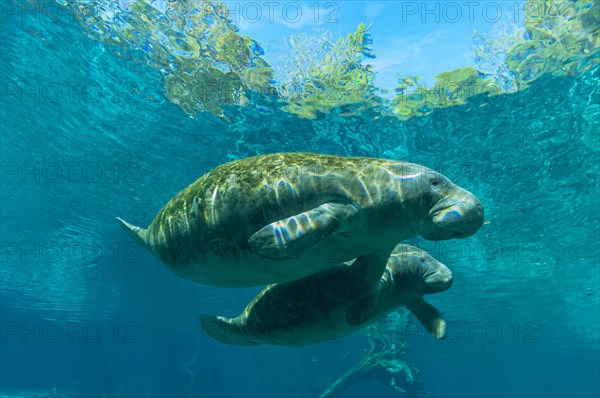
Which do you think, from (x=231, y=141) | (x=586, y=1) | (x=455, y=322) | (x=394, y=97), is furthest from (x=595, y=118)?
(x=455, y=322)

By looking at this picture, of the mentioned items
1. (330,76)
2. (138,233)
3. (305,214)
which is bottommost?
(305,214)

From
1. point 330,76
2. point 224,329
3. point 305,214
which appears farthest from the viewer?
point 330,76

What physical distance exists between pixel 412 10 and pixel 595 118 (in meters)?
6.31

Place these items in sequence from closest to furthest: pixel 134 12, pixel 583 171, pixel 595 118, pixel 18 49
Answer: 1. pixel 134 12
2. pixel 18 49
3. pixel 595 118
4. pixel 583 171

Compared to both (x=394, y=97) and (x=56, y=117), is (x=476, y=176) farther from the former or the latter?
(x=56, y=117)

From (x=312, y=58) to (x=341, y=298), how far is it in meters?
7.13

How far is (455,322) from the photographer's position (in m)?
42.3

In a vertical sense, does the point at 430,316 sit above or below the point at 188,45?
below

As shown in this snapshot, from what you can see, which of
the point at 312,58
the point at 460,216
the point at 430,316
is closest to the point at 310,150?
the point at 312,58

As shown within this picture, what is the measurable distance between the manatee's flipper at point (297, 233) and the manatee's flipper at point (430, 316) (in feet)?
6.97

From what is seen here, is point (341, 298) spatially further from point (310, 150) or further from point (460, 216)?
point (310, 150)

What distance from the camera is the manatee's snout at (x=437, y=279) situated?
4418 millimetres

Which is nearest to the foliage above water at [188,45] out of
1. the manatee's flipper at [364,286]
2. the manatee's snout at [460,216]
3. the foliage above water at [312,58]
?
the foliage above water at [312,58]

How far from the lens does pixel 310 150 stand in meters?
13.7
